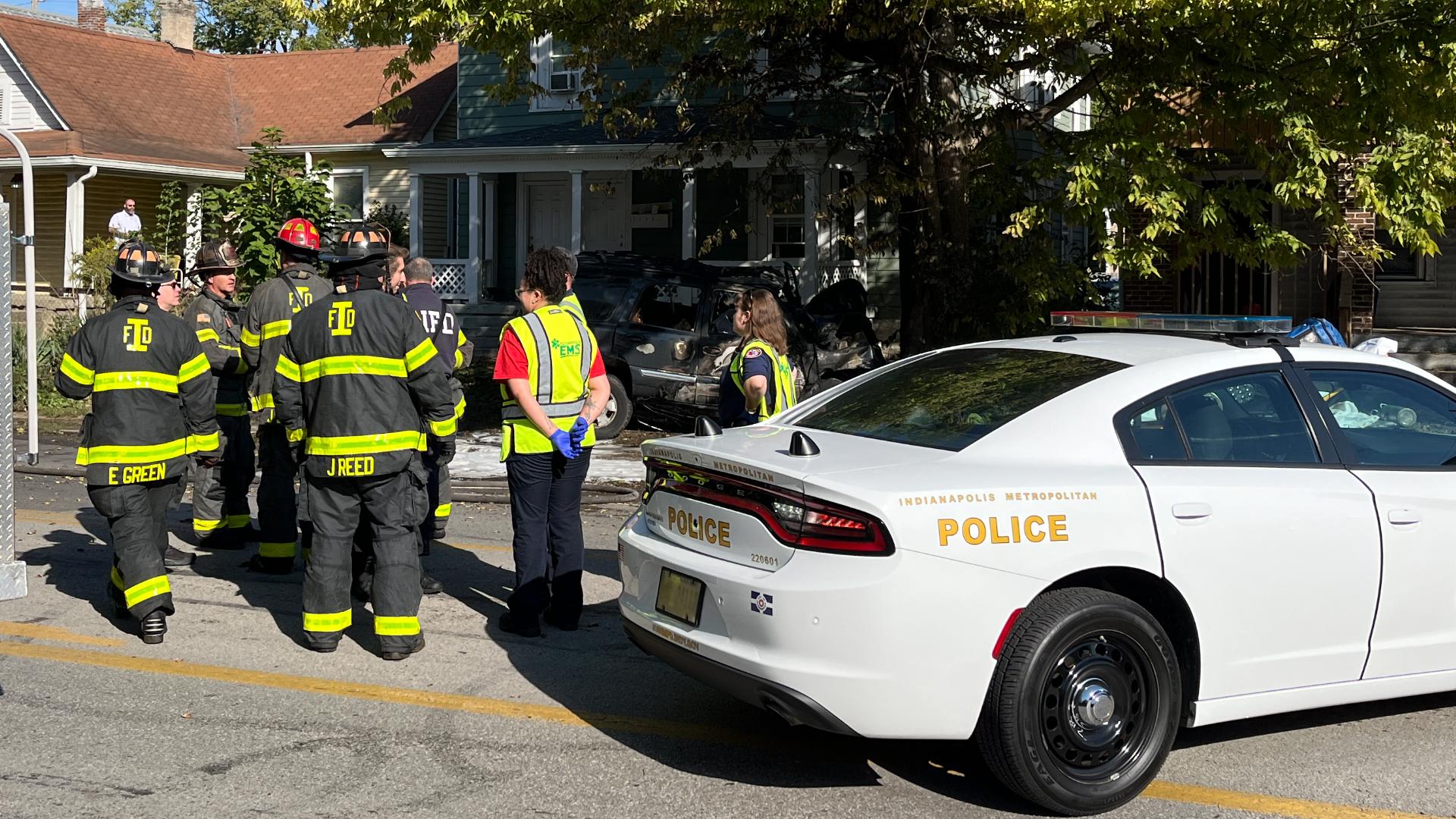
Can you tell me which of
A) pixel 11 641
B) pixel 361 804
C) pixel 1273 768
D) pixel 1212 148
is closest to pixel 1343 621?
pixel 1273 768

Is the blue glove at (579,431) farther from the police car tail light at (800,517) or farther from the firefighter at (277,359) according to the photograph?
the firefighter at (277,359)

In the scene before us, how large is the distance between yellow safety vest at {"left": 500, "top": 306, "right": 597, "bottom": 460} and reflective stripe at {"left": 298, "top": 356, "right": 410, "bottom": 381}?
1.78ft

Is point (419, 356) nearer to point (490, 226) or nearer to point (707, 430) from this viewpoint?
point (707, 430)

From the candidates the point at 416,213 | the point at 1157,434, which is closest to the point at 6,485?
the point at 1157,434

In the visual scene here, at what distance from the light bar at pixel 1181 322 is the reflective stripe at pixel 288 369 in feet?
11.5

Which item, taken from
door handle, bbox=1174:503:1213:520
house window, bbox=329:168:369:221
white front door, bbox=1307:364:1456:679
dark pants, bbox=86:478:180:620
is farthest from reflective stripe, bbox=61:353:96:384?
house window, bbox=329:168:369:221

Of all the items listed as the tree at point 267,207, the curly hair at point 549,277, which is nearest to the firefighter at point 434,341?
the curly hair at point 549,277

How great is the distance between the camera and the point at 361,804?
441 centimetres

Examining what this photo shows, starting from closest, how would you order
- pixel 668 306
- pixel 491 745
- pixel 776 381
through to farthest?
pixel 491 745, pixel 776 381, pixel 668 306

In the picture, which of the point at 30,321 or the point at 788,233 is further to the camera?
the point at 788,233

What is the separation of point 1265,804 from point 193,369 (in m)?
5.18

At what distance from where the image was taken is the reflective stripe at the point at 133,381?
6.48m

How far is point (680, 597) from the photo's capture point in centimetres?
471

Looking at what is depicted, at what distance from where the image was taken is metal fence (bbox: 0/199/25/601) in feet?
23.3
